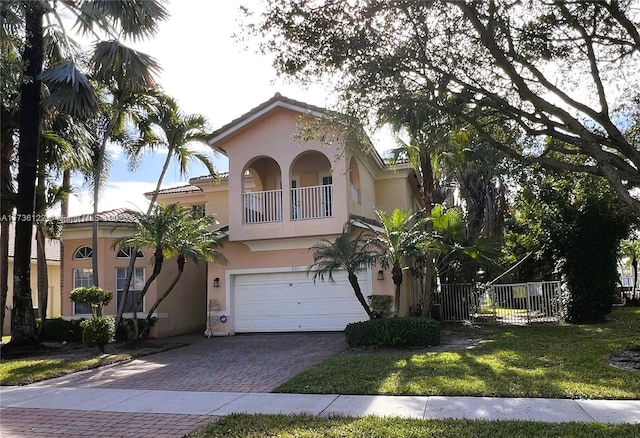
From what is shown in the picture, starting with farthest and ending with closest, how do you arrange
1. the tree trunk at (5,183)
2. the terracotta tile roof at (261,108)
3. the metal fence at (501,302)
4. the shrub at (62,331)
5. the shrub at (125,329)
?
1. the metal fence at (501,302)
2. the shrub at (62,331)
3. the shrub at (125,329)
4. the terracotta tile roof at (261,108)
5. the tree trunk at (5,183)

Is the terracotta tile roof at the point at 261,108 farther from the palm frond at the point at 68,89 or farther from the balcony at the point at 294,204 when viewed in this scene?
the palm frond at the point at 68,89

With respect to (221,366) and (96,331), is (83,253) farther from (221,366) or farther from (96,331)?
(221,366)

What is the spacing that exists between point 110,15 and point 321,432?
1208 centimetres

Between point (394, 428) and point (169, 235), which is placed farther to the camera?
point (169, 235)

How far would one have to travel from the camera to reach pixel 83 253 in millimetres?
18938

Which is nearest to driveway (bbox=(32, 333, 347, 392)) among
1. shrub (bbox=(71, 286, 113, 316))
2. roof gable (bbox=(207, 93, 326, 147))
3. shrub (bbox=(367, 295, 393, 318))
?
shrub (bbox=(367, 295, 393, 318))

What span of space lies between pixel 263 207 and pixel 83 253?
23.3 ft

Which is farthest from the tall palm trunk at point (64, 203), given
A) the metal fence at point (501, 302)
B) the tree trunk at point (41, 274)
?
the metal fence at point (501, 302)

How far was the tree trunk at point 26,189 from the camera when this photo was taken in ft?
46.6

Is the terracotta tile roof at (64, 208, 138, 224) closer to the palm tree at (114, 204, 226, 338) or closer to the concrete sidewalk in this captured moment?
the palm tree at (114, 204, 226, 338)

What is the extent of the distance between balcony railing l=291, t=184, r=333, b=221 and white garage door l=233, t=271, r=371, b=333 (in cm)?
203

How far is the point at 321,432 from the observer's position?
5977mm

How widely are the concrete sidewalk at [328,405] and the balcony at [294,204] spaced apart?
9.12 metres

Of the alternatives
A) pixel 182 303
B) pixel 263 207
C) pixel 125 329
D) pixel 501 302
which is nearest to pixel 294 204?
pixel 263 207
